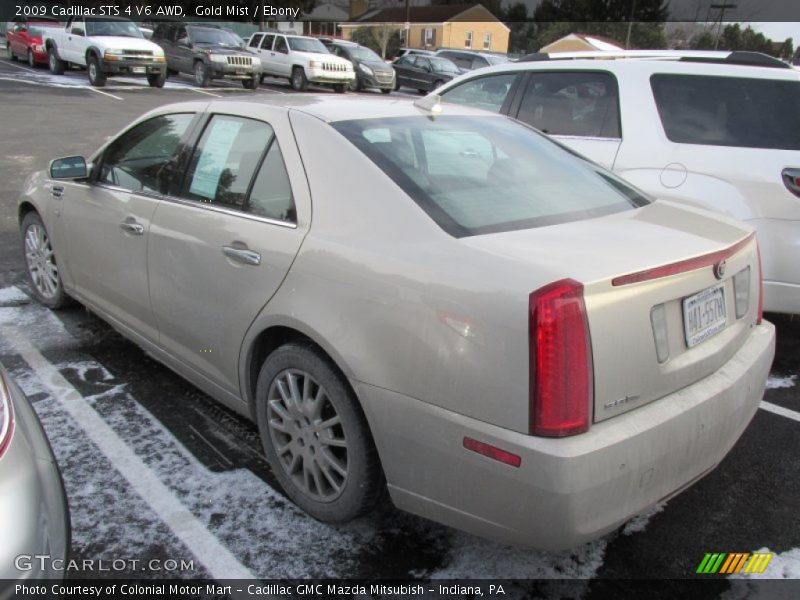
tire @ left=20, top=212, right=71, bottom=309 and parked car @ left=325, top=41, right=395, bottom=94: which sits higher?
parked car @ left=325, top=41, right=395, bottom=94

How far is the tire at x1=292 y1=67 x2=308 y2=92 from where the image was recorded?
916 inches

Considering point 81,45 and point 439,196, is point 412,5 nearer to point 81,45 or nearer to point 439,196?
point 81,45

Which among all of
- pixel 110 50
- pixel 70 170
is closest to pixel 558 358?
pixel 70 170

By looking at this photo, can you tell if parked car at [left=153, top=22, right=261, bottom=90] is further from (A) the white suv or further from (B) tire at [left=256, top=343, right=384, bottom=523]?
(B) tire at [left=256, top=343, right=384, bottom=523]

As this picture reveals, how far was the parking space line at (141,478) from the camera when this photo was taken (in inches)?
99.3

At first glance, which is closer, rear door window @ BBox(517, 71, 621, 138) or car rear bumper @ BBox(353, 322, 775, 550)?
car rear bumper @ BBox(353, 322, 775, 550)

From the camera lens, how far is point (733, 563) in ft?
8.48

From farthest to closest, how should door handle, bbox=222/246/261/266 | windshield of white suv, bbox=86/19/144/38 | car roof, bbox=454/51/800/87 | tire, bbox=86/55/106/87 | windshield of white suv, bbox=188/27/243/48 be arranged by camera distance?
windshield of white suv, bbox=188/27/243/48 → windshield of white suv, bbox=86/19/144/38 → tire, bbox=86/55/106/87 → car roof, bbox=454/51/800/87 → door handle, bbox=222/246/261/266

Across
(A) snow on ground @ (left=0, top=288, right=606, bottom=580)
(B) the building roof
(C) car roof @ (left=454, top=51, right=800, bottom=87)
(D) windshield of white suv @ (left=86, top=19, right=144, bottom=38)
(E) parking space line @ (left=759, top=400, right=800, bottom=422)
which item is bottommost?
(A) snow on ground @ (left=0, top=288, right=606, bottom=580)

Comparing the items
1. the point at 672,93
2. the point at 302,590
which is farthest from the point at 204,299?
the point at 672,93

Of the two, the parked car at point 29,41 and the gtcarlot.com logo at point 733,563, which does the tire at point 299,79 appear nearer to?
the parked car at point 29,41

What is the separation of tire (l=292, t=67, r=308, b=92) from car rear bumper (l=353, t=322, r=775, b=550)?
22505 millimetres

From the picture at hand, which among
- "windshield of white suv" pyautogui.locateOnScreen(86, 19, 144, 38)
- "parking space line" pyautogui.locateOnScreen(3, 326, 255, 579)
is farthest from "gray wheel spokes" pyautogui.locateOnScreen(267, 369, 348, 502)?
"windshield of white suv" pyautogui.locateOnScreen(86, 19, 144, 38)

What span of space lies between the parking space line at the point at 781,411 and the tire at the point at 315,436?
2.44 m
